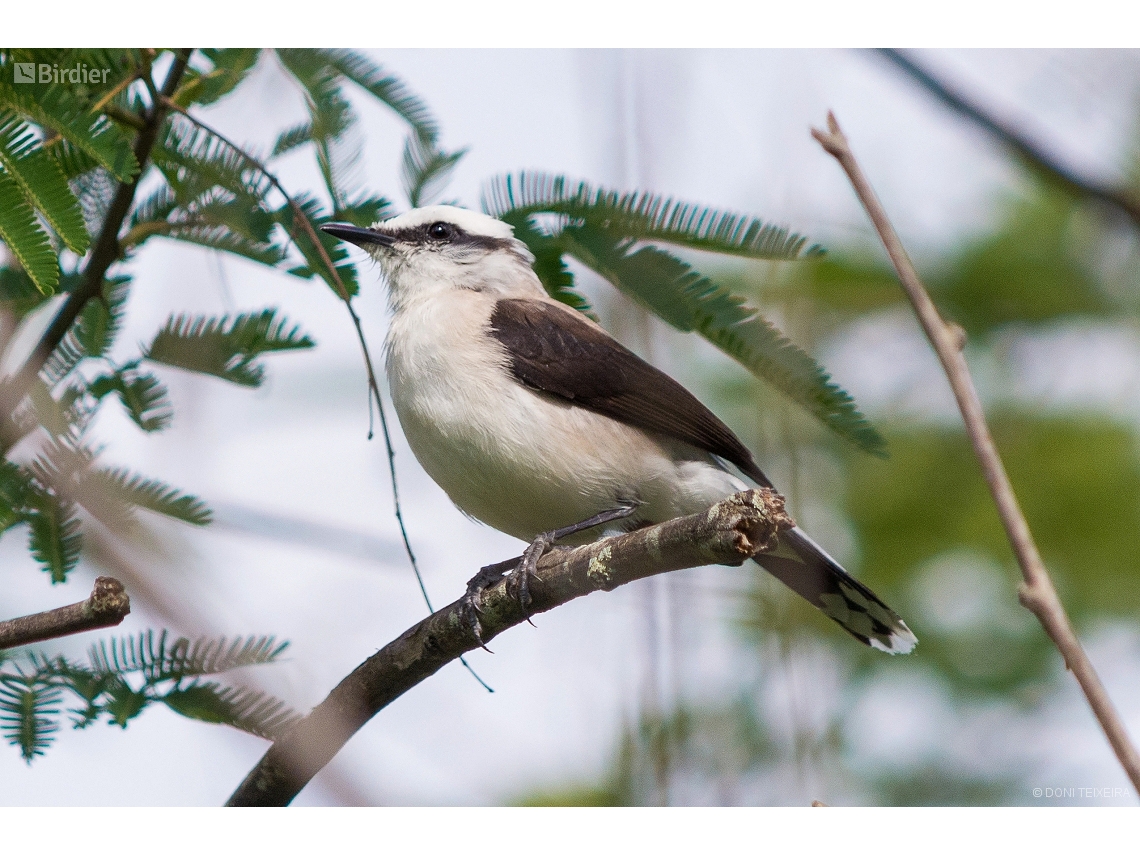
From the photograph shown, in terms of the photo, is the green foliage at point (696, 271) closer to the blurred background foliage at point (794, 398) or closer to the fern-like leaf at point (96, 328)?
the blurred background foliage at point (794, 398)

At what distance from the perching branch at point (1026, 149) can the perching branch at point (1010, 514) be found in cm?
19

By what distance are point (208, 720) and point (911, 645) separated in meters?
2.67

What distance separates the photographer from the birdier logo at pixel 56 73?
349 centimetres

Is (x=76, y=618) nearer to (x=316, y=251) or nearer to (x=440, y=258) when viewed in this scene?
(x=316, y=251)

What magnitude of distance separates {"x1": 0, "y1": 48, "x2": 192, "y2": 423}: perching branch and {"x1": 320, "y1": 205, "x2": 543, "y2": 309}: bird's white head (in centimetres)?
132

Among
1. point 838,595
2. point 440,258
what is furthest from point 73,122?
point 838,595

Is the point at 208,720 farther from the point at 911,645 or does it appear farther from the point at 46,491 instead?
the point at 911,645

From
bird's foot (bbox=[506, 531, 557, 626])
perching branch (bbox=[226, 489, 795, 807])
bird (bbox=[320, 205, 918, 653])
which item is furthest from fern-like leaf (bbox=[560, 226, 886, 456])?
bird's foot (bbox=[506, 531, 557, 626])

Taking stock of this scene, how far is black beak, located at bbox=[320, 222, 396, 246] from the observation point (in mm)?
4148

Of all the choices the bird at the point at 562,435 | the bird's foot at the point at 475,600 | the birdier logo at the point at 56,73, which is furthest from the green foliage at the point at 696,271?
the birdier logo at the point at 56,73

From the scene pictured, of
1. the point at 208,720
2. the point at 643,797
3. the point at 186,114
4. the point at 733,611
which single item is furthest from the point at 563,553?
the point at 186,114

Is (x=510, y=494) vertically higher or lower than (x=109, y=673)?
higher

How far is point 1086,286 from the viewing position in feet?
19.7

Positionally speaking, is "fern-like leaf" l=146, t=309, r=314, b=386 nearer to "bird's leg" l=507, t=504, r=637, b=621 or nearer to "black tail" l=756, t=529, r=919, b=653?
"bird's leg" l=507, t=504, r=637, b=621
